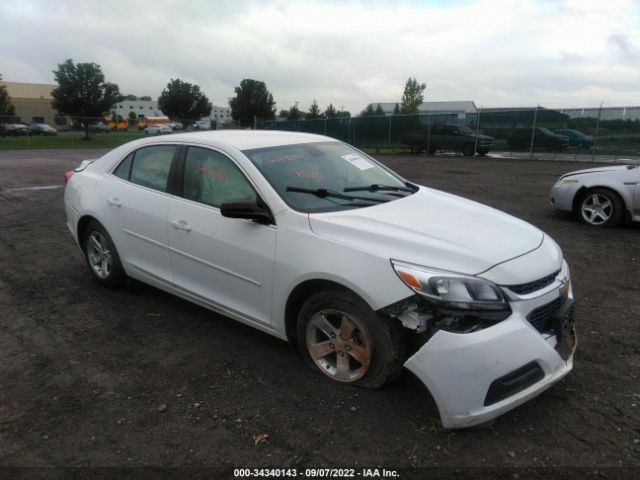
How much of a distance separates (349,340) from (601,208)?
20.6ft

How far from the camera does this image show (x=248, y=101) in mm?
58406

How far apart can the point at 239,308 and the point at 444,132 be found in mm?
23073

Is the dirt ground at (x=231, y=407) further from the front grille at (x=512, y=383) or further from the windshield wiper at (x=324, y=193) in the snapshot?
the windshield wiper at (x=324, y=193)

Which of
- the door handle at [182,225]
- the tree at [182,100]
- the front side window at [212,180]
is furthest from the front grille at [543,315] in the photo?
the tree at [182,100]

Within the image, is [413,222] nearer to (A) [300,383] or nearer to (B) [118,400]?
(A) [300,383]

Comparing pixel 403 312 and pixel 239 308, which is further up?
pixel 403 312

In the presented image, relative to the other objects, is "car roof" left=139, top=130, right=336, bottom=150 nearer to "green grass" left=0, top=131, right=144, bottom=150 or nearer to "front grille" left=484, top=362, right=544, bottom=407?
"front grille" left=484, top=362, right=544, bottom=407

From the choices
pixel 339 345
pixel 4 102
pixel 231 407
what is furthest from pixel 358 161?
pixel 4 102

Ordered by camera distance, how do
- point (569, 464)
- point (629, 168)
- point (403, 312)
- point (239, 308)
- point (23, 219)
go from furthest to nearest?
point (23, 219), point (629, 168), point (239, 308), point (403, 312), point (569, 464)

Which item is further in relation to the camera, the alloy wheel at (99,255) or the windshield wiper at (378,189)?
the alloy wheel at (99,255)

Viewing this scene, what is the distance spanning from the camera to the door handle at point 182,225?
148 inches

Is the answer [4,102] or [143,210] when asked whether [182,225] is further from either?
[4,102]

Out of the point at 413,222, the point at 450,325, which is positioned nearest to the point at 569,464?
the point at 450,325

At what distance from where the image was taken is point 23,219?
8109 millimetres
